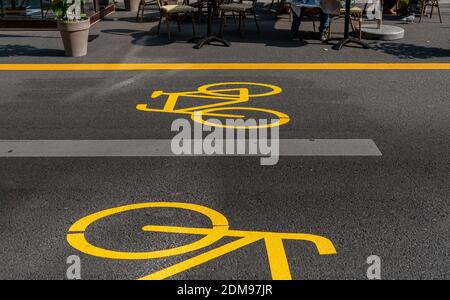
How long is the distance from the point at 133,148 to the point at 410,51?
755cm

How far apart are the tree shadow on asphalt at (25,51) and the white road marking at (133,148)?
5375mm

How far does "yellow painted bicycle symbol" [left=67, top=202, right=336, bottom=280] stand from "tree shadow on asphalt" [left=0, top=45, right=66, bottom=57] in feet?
24.8

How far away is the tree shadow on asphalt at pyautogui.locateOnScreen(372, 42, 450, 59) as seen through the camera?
11.0 meters

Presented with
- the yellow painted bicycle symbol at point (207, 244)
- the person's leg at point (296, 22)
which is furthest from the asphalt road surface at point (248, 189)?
the person's leg at point (296, 22)

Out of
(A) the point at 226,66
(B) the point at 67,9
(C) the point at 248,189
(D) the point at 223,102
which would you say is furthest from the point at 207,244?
(B) the point at 67,9

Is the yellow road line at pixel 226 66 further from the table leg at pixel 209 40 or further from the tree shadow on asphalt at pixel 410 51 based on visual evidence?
the table leg at pixel 209 40

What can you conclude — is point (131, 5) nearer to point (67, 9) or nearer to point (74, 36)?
point (74, 36)

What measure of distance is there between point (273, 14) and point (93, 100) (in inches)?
385

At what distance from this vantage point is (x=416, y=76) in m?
9.35

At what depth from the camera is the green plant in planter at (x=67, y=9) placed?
33.6ft

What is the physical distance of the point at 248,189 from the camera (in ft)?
16.8
